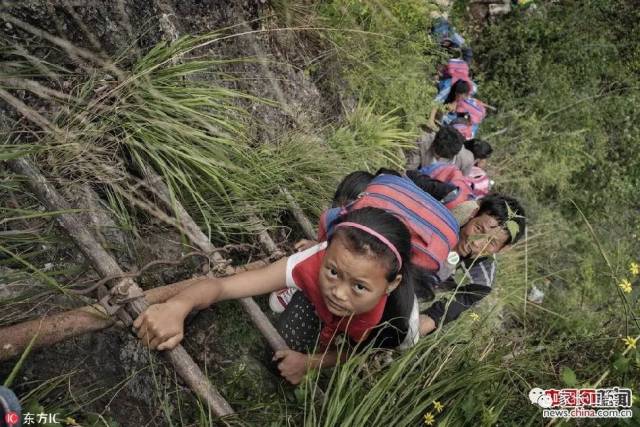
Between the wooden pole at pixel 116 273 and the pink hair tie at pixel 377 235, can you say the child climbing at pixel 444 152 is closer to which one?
the pink hair tie at pixel 377 235

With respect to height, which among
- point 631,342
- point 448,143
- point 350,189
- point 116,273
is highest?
point 116,273

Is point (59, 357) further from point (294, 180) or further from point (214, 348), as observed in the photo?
point (294, 180)

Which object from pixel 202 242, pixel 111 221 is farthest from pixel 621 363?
pixel 111 221

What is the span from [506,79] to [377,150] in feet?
11.9

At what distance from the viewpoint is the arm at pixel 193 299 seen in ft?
4.61

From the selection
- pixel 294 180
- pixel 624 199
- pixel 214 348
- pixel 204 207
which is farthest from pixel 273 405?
pixel 624 199

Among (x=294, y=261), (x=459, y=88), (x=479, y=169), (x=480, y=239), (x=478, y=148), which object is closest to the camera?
(x=294, y=261)

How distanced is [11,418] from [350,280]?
1.05m

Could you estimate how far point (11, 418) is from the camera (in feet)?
4.01

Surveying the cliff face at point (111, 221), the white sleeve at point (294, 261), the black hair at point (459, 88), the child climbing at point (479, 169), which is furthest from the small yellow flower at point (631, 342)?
the black hair at point (459, 88)

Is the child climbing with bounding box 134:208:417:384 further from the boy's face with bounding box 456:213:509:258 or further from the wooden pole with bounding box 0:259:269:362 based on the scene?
the boy's face with bounding box 456:213:509:258

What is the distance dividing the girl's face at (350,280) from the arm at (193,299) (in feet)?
0.86

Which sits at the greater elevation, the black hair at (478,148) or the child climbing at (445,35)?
the child climbing at (445,35)

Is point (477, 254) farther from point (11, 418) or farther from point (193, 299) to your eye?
point (11, 418)
